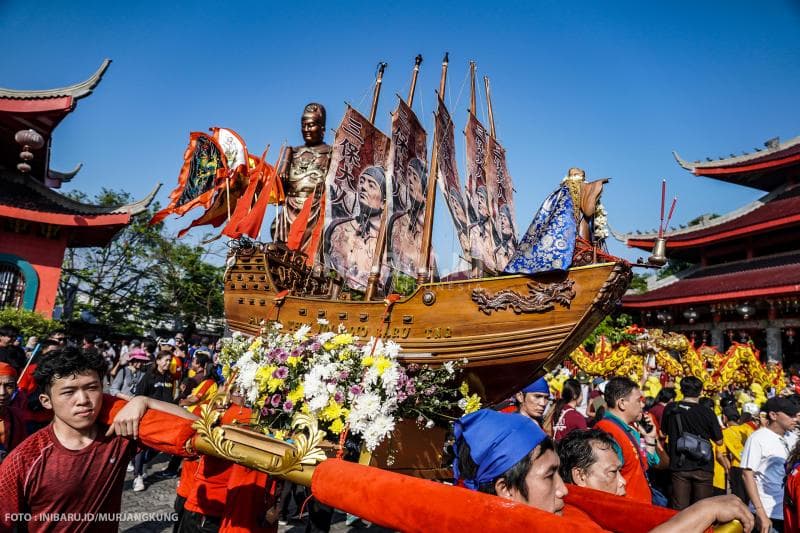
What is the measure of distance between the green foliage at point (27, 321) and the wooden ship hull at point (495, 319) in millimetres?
9661

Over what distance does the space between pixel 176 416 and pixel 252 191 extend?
708 centimetres

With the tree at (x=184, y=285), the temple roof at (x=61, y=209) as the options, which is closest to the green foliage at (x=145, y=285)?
the tree at (x=184, y=285)

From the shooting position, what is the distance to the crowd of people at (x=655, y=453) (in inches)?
74.1

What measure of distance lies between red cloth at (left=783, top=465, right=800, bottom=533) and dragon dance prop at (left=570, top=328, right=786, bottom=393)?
1015 centimetres

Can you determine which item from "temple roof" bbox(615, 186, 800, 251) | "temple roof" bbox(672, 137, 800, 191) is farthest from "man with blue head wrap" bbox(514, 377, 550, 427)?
"temple roof" bbox(672, 137, 800, 191)

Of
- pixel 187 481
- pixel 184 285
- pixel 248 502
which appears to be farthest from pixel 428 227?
pixel 184 285

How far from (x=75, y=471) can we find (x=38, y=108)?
1483cm

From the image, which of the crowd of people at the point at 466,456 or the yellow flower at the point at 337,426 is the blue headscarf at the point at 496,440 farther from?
the yellow flower at the point at 337,426

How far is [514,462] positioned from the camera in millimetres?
1852

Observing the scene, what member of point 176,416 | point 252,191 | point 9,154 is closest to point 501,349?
point 176,416

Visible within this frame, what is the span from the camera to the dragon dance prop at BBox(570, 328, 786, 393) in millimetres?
12383

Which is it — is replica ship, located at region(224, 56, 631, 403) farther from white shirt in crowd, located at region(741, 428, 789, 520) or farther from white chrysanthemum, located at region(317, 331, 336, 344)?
white shirt in crowd, located at region(741, 428, 789, 520)

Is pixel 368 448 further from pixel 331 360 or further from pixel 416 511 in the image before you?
pixel 416 511

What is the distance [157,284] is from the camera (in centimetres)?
2689
